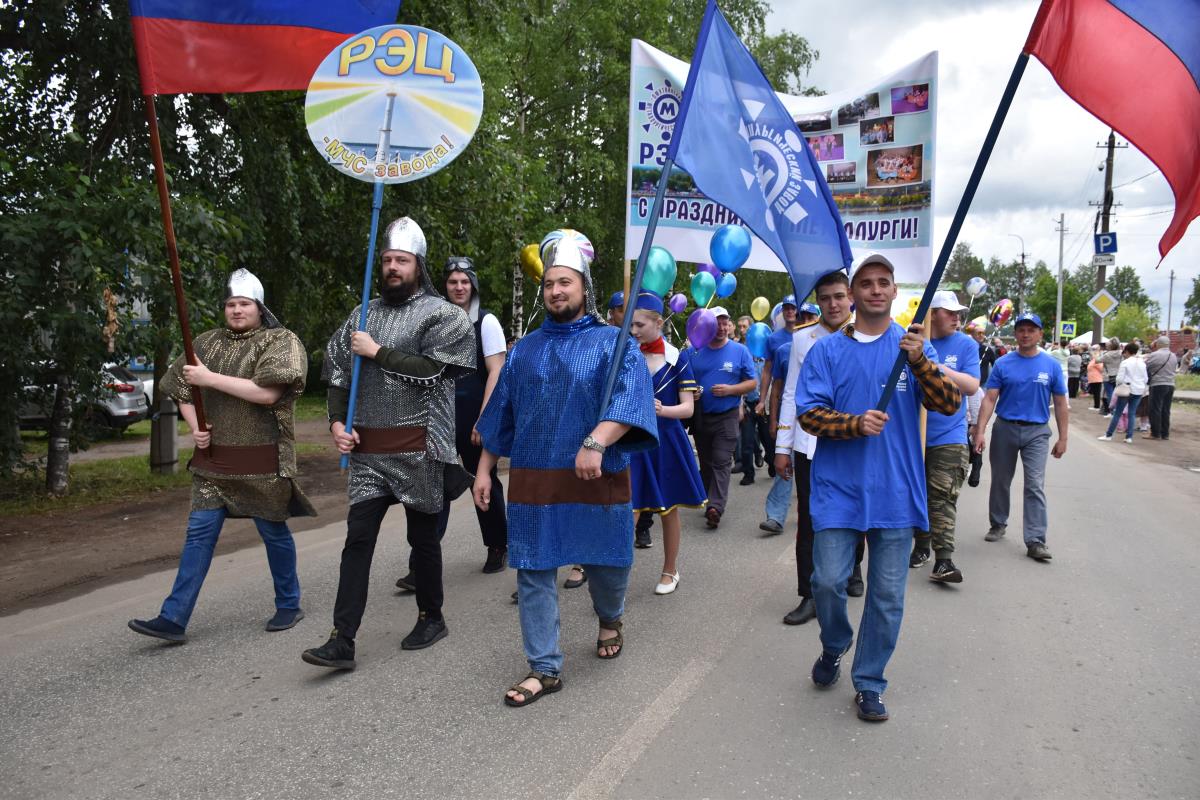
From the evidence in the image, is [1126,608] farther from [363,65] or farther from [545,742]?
[363,65]

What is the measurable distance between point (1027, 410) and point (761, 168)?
3.71 metres

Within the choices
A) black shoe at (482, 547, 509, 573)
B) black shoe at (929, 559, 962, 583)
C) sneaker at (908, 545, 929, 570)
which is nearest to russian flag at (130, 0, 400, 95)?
black shoe at (482, 547, 509, 573)

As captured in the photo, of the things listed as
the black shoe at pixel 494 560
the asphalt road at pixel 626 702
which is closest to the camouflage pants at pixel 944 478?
the asphalt road at pixel 626 702

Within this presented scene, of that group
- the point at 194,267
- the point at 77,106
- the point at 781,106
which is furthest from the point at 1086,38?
the point at 77,106

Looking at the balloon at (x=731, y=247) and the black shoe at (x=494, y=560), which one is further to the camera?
the balloon at (x=731, y=247)

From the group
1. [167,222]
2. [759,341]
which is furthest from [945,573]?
[167,222]

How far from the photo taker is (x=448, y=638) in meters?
4.59

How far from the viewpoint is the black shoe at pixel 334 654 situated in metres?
3.94

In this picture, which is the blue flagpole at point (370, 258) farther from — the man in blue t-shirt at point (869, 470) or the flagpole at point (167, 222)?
the man in blue t-shirt at point (869, 470)

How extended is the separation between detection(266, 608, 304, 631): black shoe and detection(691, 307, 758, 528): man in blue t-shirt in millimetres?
3669

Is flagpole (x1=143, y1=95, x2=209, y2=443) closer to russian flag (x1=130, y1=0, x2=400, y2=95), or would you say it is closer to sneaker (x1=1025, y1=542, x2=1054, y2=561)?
russian flag (x1=130, y1=0, x2=400, y2=95)

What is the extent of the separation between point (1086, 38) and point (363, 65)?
311 cm

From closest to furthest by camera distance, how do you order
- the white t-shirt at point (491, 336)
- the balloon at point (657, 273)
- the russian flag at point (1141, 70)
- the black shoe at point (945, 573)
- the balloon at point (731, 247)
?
1. the russian flag at point (1141, 70)
2. the white t-shirt at point (491, 336)
3. the black shoe at point (945, 573)
4. the balloon at point (657, 273)
5. the balloon at point (731, 247)

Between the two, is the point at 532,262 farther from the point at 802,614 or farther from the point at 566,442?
the point at 802,614
